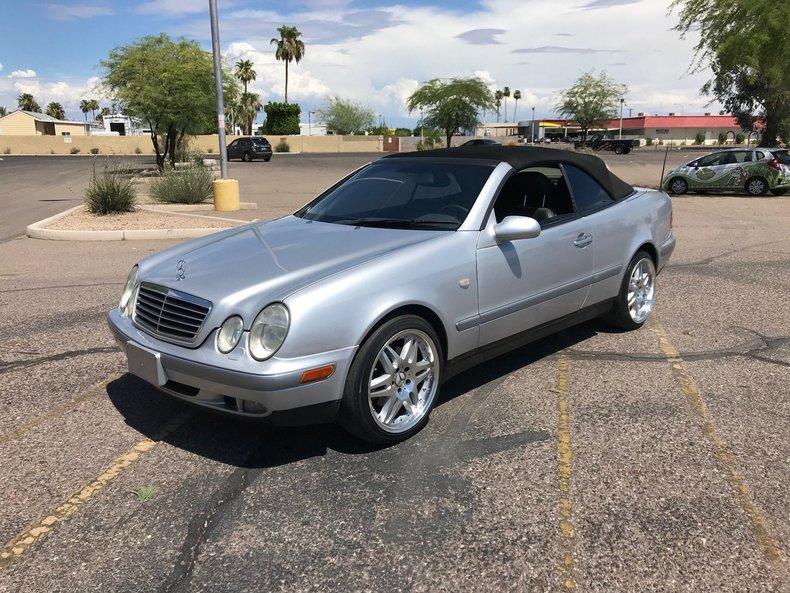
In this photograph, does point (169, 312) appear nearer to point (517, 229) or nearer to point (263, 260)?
point (263, 260)

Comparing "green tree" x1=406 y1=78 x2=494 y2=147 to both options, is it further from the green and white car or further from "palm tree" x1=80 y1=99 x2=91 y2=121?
"palm tree" x1=80 y1=99 x2=91 y2=121

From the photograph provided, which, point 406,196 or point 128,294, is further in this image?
point 406,196

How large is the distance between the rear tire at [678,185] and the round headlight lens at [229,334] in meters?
20.5

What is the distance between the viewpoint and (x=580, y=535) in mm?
2838

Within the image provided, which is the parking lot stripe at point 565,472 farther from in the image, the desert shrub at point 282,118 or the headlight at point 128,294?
the desert shrub at point 282,118

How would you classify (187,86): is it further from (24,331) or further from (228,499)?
(228,499)

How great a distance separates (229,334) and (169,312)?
0.46 meters

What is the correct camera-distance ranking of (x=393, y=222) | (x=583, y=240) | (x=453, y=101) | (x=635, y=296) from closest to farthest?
1. (x=393, y=222)
2. (x=583, y=240)
3. (x=635, y=296)
4. (x=453, y=101)

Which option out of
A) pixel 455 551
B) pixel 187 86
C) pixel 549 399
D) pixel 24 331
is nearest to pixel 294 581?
pixel 455 551

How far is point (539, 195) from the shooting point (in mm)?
4980

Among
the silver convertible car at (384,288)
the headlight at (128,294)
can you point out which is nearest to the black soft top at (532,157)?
the silver convertible car at (384,288)

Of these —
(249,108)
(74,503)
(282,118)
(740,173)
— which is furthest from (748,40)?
(249,108)

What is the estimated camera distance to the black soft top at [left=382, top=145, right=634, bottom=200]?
4625 millimetres

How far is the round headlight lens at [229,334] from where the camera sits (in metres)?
3.18
